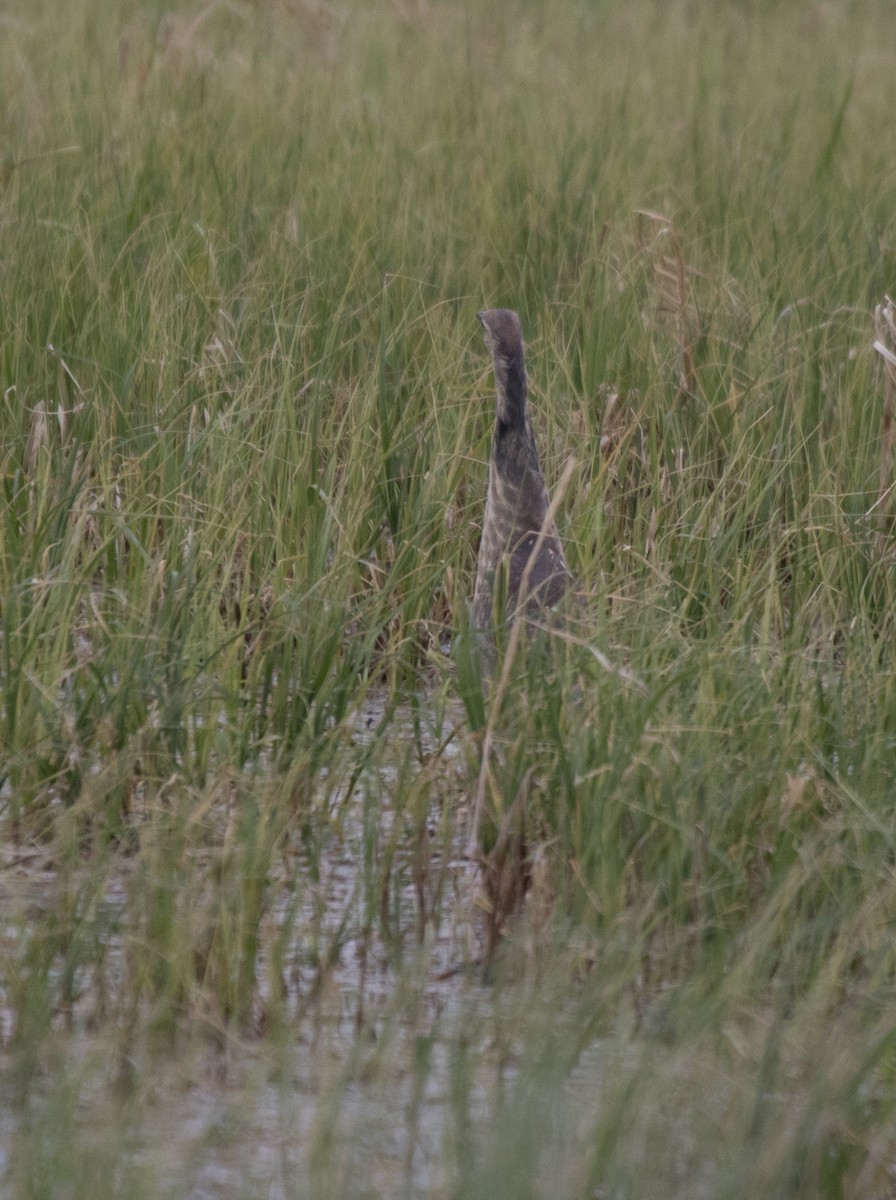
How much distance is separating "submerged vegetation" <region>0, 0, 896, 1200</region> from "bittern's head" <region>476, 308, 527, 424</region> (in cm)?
33

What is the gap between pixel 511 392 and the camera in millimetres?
3953

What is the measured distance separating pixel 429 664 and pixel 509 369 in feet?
2.21

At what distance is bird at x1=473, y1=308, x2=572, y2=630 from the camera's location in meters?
3.84

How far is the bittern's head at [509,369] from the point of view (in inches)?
156

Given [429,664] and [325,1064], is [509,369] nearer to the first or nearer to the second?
[429,664]

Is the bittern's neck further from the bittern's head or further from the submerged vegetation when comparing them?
the submerged vegetation

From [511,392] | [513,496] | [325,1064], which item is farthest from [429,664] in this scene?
[325,1064]

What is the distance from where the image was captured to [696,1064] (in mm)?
2379

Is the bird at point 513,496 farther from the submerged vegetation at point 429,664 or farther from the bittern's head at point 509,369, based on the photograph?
the submerged vegetation at point 429,664

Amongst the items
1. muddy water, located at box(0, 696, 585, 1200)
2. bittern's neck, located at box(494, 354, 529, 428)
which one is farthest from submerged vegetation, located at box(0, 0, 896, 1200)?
bittern's neck, located at box(494, 354, 529, 428)

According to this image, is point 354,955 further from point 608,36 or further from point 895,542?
point 608,36

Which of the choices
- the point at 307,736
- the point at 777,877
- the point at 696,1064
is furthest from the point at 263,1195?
the point at 307,736

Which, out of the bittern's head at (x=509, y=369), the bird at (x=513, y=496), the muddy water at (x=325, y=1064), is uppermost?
the bittern's head at (x=509, y=369)

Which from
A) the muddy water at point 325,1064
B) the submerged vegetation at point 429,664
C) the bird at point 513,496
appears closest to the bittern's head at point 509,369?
the bird at point 513,496
